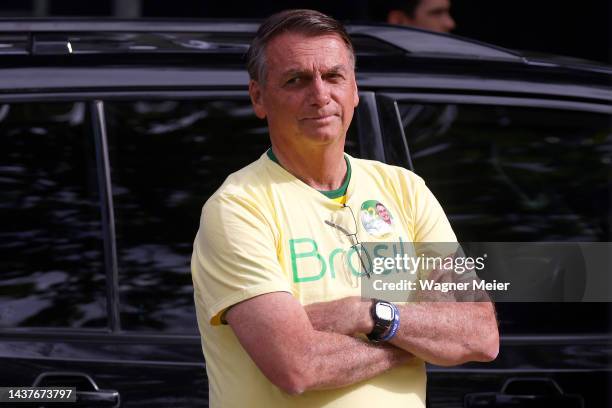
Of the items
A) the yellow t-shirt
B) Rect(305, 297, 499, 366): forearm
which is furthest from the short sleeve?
Rect(305, 297, 499, 366): forearm

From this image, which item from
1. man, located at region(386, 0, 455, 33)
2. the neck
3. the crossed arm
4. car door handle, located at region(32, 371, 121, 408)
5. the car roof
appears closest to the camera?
the crossed arm

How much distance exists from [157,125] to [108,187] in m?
0.20

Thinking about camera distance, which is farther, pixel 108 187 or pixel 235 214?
pixel 108 187

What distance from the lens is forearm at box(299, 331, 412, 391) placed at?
91.7 inches

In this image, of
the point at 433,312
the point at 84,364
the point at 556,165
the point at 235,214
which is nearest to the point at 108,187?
the point at 84,364

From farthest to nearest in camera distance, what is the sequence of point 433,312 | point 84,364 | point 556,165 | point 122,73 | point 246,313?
1. point 556,165
2. point 122,73
3. point 84,364
4. point 433,312
5. point 246,313

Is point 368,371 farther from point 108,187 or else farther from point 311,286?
point 108,187

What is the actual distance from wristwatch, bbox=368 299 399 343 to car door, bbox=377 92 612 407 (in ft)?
1.55

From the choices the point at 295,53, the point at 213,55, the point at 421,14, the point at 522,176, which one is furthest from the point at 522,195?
the point at 421,14

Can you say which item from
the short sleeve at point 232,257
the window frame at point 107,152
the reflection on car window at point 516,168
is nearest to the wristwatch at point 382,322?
the short sleeve at point 232,257

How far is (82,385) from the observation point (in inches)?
109

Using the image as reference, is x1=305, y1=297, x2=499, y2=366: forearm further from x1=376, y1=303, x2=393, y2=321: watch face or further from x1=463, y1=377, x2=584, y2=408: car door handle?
x1=463, y1=377, x2=584, y2=408: car door handle

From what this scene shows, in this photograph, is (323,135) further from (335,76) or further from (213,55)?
(213,55)

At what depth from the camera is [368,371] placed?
2.38m
